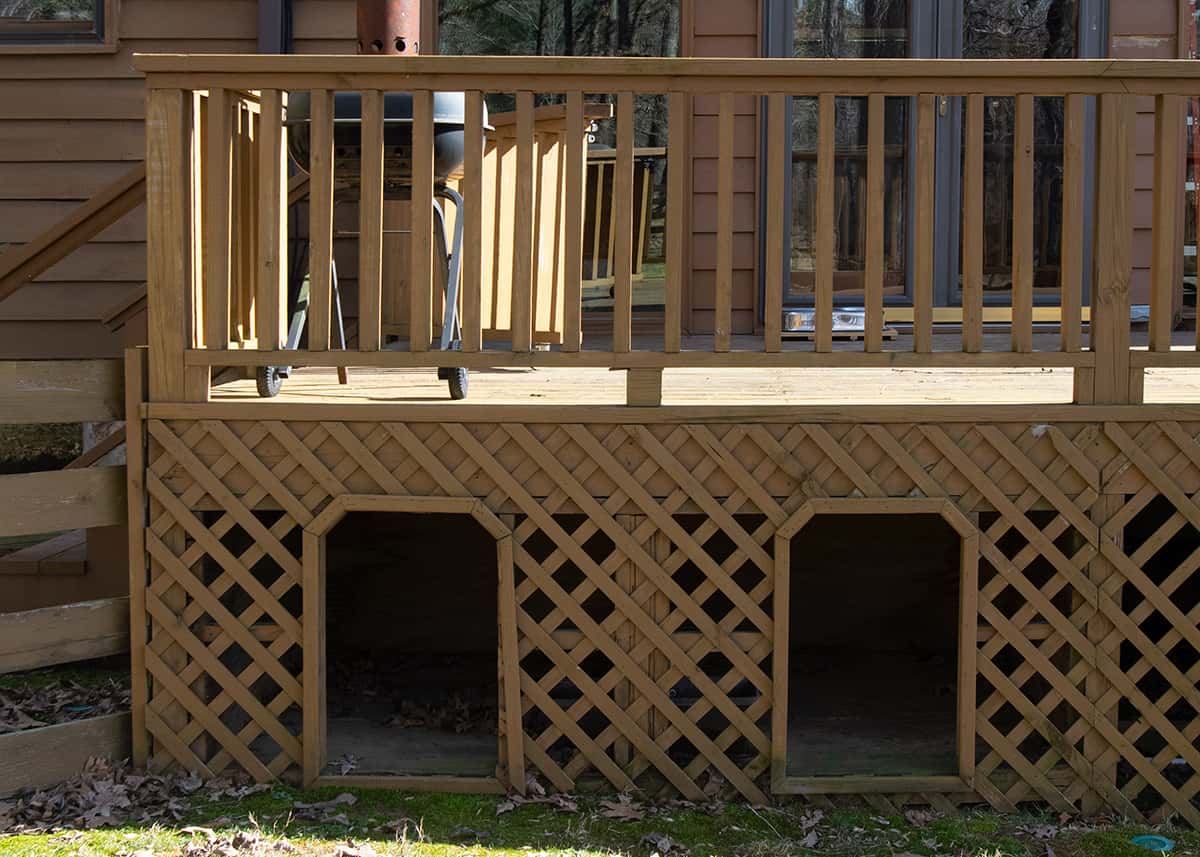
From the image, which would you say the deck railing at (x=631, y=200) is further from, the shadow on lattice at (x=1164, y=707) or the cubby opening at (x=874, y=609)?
the cubby opening at (x=874, y=609)

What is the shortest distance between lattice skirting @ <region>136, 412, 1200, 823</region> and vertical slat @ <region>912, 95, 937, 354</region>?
305 mm

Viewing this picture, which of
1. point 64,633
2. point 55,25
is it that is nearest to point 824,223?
point 64,633

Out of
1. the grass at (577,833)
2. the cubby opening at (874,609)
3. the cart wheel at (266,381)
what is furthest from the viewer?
the cubby opening at (874,609)

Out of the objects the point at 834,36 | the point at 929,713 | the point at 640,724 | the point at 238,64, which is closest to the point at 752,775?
the point at 640,724

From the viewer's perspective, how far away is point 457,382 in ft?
13.9

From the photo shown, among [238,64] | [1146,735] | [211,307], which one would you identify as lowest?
[1146,735]

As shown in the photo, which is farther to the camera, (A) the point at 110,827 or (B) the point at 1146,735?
(B) the point at 1146,735

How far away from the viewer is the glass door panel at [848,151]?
268 inches

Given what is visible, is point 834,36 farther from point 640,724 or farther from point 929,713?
point 640,724

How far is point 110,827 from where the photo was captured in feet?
12.1

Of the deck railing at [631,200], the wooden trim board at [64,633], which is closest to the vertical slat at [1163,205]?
the deck railing at [631,200]

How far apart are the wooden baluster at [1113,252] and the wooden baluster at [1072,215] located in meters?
0.06

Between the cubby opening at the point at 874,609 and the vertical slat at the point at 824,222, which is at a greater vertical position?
the vertical slat at the point at 824,222

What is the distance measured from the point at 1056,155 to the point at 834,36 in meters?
1.31
